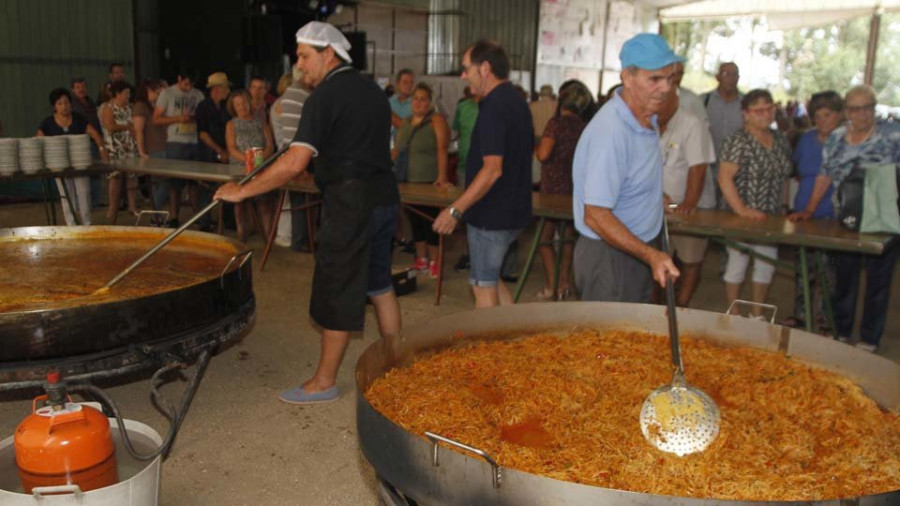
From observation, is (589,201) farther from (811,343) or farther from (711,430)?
(711,430)

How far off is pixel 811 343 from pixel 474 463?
4.89 feet

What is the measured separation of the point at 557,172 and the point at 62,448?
4.71 metres

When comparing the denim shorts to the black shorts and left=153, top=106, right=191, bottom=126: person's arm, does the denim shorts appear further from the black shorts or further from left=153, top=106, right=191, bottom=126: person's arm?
left=153, top=106, right=191, bottom=126: person's arm

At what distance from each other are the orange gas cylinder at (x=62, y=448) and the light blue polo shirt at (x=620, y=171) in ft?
6.20

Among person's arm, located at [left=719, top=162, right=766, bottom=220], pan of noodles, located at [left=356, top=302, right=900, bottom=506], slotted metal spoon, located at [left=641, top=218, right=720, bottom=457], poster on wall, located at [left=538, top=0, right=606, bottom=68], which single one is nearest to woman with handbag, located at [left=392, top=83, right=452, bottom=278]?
person's arm, located at [left=719, top=162, right=766, bottom=220]

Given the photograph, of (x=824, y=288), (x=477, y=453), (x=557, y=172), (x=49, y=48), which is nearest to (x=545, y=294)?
(x=557, y=172)

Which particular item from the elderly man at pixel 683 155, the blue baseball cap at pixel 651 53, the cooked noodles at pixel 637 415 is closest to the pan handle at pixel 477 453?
the cooked noodles at pixel 637 415

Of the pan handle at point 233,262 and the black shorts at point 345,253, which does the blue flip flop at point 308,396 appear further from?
the pan handle at point 233,262

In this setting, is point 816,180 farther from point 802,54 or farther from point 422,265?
point 802,54

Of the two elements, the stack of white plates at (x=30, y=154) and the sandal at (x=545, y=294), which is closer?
the stack of white plates at (x=30, y=154)

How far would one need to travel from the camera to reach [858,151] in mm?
5145

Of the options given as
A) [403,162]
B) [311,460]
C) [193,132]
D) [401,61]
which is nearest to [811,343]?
[311,460]

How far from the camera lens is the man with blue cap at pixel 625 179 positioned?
2.80 metres

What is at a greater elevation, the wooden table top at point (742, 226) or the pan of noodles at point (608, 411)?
the wooden table top at point (742, 226)
